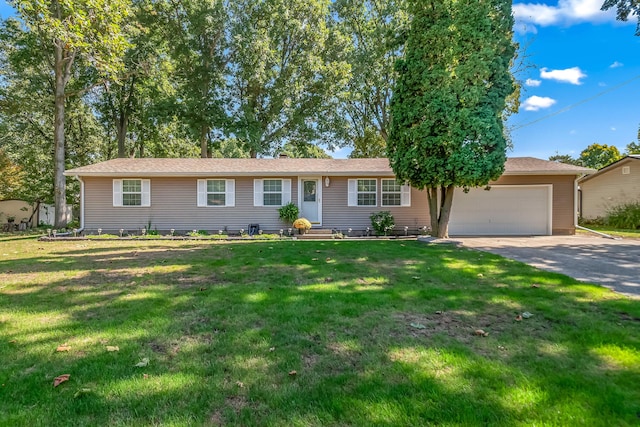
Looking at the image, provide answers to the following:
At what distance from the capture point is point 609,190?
59.6 feet

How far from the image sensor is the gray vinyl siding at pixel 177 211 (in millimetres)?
13305

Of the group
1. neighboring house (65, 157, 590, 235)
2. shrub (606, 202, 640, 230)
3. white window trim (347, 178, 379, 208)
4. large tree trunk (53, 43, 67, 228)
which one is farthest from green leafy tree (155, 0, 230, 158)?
shrub (606, 202, 640, 230)

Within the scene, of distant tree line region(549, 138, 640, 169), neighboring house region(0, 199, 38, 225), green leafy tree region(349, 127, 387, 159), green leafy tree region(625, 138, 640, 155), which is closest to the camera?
neighboring house region(0, 199, 38, 225)

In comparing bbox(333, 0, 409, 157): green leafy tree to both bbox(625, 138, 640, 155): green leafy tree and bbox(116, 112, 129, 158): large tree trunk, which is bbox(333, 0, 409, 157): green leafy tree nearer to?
bbox(116, 112, 129, 158): large tree trunk

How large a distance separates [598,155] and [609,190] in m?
19.6

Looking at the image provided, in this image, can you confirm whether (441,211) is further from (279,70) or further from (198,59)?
(198,59)

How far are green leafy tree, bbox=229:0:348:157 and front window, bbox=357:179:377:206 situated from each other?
959 centimetres

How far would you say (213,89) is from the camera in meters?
21.0

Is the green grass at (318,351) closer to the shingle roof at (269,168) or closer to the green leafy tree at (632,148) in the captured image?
the shingle roof at (269,168)

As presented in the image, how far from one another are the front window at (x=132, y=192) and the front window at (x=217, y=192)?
2866mm

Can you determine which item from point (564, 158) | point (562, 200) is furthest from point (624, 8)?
point (564, 158)

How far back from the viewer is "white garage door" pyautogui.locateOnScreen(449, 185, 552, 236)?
42.2 feet

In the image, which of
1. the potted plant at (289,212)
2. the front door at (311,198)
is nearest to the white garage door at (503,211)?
the front door at (311,198)

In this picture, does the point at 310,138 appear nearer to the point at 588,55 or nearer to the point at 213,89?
the point at 213,89
